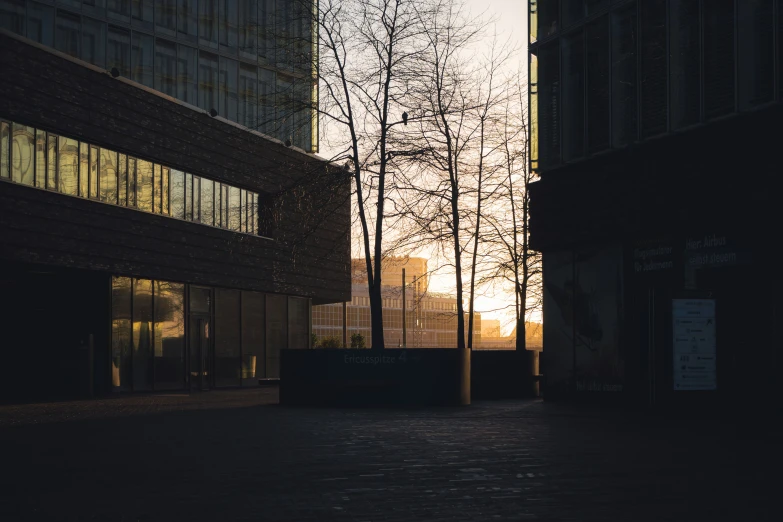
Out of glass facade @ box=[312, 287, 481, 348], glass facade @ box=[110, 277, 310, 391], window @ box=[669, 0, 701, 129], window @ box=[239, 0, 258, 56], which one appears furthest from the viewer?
glass facade @ box=[312, 287, 481, 348]

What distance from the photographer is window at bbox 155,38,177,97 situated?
33.8m

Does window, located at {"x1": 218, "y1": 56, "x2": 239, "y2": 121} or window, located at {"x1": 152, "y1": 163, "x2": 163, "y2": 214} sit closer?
window, located at {"x1": 152, "y1": 163, "x2": 163, "y2": 214}

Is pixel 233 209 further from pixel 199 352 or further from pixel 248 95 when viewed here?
pixel 199 352

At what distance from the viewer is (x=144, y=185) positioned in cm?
3303

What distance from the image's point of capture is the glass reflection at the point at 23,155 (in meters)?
27.1

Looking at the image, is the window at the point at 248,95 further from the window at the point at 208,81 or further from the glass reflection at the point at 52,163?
the glass reflection at the point at 52,163

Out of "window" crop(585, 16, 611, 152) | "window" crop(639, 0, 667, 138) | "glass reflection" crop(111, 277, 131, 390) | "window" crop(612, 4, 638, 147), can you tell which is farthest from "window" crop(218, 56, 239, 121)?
"window" crop(639, 0, 667, 138)

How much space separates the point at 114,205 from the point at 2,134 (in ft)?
16.2

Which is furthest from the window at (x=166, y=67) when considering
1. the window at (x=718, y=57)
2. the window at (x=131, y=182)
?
the window at (x=718, y=57)

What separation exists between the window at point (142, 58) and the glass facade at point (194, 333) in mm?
6113

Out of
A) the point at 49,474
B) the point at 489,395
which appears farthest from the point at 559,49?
the point at 49,474

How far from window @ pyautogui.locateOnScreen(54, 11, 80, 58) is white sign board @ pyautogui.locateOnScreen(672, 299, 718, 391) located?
19.7m

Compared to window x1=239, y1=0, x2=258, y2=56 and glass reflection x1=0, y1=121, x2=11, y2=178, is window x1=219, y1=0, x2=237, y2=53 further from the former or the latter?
glass reflection x1=0, y1=121, x2=11, y2=178

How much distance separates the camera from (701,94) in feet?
63.8
